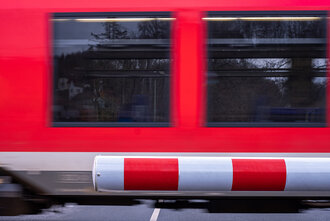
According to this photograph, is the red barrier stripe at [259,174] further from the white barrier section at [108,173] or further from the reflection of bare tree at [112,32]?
the reflection of bare tree at [112,32]

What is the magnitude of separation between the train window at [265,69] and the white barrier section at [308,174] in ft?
1.32

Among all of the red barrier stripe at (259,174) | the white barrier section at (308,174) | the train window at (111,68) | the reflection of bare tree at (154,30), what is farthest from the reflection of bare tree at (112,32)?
the white barrier section at (308,174)

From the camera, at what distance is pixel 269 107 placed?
4.59 m

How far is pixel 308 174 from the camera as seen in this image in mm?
4398

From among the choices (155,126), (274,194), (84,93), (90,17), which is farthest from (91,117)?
(274,194)

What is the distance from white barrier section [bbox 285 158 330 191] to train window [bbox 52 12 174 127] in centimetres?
137

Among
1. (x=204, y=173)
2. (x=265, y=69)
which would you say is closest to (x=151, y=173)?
(x=204, y=173)

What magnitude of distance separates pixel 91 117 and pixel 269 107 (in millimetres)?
1906

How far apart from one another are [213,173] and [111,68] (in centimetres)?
154

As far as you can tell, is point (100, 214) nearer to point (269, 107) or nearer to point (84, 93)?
point (84, 93)

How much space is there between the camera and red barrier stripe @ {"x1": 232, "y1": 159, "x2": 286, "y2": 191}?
173 inches

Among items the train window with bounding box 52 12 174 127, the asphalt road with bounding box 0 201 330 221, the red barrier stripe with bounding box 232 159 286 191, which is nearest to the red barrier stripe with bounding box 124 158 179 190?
the train window with bounding box 52 12 174 127

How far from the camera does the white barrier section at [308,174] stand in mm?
4395

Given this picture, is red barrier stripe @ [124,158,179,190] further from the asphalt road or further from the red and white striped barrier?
the asphalt road
